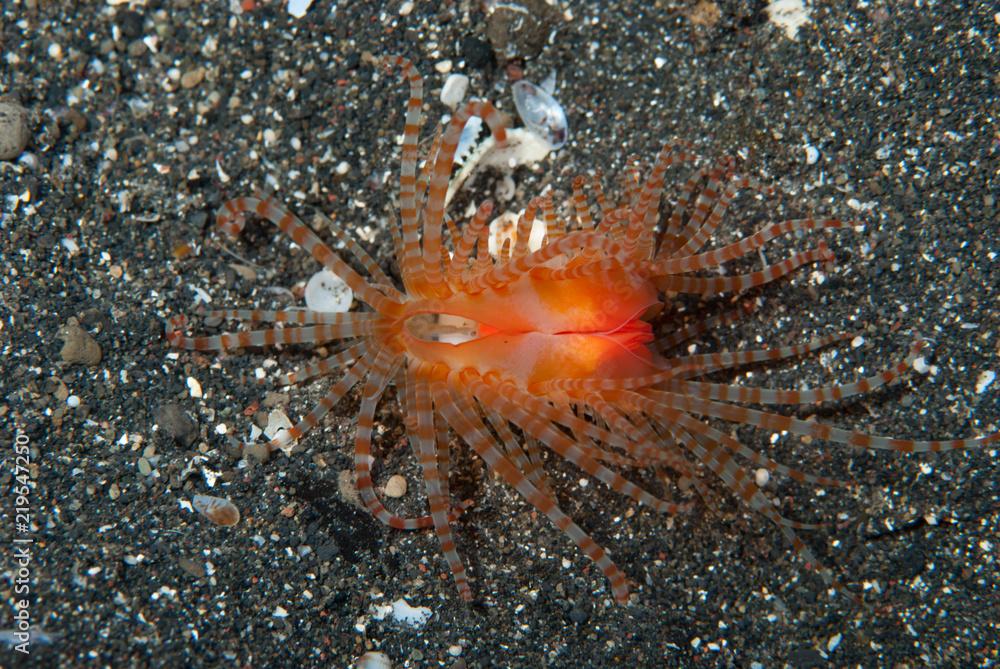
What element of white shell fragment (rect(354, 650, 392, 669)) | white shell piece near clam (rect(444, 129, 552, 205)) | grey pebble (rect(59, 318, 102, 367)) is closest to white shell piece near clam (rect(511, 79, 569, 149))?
white shell piece near clam (rect(444, 129, 552, 205))

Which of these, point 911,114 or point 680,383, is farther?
point 911,114

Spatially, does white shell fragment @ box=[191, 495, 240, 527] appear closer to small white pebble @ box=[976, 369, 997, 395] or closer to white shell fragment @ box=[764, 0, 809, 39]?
small white pebble @ box=[976, 369, 997, 395]

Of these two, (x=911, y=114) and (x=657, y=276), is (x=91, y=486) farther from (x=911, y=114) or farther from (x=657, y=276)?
(x=911, y=114)

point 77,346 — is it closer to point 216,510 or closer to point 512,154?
point 216,510

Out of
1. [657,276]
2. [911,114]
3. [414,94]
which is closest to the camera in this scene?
[414,94]

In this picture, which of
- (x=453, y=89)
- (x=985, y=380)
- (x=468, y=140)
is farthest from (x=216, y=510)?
(x=985, y=380)

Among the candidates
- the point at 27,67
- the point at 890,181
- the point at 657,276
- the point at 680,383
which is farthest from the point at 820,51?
the point at 27,67
